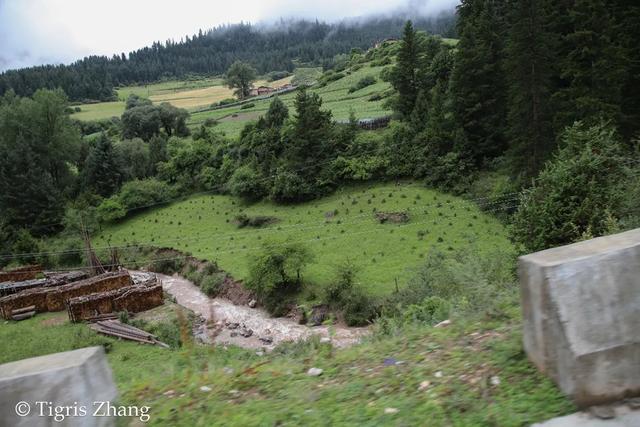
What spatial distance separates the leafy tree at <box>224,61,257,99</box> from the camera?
346 ft

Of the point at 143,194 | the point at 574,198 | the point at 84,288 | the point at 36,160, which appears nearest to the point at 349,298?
the point at 574,198

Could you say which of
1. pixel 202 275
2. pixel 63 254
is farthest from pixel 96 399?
pixel 63 254

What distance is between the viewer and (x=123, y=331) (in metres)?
23.7

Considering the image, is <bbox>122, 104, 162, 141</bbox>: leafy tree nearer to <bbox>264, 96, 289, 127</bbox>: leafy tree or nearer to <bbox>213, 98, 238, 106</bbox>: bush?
<bbox>264, 96, 289, 127</bbox>: leafy tree

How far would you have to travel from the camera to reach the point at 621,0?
95.0ft

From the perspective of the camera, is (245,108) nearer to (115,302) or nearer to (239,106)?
(239,106)

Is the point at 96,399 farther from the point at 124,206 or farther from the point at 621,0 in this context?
the point at 124,206

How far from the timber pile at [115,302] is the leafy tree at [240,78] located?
84433 millimetres

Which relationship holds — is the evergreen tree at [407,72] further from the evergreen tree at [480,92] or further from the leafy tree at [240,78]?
the leafy tree at [240,78]

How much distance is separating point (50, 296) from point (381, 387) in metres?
31.0

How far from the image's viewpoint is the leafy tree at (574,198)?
15.2m

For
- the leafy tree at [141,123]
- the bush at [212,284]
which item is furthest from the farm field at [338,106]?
the bush at [212,284]

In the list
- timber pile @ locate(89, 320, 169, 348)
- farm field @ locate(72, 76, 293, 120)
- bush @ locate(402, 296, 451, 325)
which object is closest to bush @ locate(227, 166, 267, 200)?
timber pile @ locate(89, 320, 169, 348)

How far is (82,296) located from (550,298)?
1190 inches
